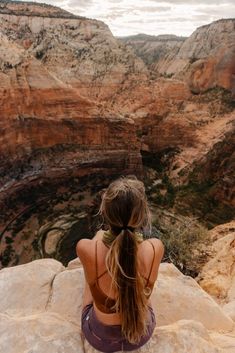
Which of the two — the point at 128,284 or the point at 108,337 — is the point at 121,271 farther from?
the point at 108,337

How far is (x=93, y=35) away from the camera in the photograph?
46.1 metres

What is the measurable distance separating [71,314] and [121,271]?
162cm

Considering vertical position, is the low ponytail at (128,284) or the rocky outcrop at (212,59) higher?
the low ponytail at (128,284)

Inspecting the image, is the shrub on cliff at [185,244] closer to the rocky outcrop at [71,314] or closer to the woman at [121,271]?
the rocky outcrop at [71,314]

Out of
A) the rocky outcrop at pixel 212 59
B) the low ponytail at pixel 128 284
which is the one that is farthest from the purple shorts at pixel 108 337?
the rocky outcrop at pixel 212 59

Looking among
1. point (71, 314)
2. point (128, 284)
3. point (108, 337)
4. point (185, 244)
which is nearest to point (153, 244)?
point (128, 284)

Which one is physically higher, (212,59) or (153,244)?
(153,244)

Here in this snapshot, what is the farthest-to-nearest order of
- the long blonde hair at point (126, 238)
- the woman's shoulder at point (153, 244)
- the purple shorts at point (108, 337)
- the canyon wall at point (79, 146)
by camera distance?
the canyon wall at point (79, 146), the purple shorts at point (108, 337), the woman's shoulder at point (153, 244), the long blonde hair at point (126, 238)

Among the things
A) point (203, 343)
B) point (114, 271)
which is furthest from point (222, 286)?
point (114, 271)

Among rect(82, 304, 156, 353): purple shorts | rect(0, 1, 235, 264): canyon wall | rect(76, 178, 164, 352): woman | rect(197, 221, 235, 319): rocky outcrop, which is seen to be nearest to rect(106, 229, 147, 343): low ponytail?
rect(76, 178, 164, 352): woman

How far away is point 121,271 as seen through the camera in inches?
106

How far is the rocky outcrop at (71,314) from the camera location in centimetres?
330

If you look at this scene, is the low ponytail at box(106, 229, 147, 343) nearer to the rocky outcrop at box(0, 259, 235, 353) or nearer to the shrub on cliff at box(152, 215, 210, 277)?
the rocky outcrop at box(0, 259, 235, 353)

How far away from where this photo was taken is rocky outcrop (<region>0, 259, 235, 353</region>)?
3.30 meters
